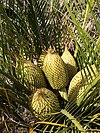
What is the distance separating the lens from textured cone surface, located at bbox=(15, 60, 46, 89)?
105 cm

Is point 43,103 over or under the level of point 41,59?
under

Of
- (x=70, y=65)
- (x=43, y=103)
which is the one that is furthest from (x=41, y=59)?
(x=43, y=103)

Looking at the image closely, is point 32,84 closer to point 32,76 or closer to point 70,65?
point 32,76

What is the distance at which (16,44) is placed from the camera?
1.08 metres

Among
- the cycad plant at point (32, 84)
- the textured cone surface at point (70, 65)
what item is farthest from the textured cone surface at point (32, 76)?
the textured cone surface at point (70, 65)

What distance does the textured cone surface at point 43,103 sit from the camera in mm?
970

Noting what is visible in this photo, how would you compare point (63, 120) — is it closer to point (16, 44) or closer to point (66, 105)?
point (66, 105)

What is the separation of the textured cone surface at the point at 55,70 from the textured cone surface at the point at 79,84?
0.10 ft

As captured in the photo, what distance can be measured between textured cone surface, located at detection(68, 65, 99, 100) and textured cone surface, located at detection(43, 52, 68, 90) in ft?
0.10

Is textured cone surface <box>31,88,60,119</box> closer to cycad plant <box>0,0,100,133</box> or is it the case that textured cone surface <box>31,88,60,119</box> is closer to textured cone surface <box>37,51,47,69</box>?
cycad plant <box>0,0,100,133</box>

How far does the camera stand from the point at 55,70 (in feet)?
3.46

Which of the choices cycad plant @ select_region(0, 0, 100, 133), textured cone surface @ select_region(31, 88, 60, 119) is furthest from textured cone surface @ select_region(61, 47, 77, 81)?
textured cone surface @ select_region(31, 88, 60, 119)

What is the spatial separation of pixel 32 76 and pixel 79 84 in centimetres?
14

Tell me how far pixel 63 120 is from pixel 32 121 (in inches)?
3.8
